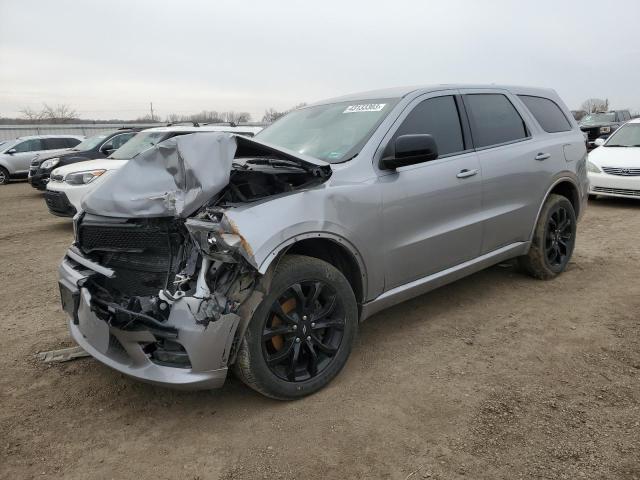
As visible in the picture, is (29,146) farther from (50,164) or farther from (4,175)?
(50,164)

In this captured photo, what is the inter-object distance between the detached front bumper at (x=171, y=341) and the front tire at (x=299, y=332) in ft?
0.51

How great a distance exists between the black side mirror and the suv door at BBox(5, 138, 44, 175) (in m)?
18.2

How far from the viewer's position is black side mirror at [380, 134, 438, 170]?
3.24 metres

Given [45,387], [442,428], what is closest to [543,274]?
[442,428]

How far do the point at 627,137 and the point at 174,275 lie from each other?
1049cm

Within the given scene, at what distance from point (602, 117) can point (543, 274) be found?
1890cm

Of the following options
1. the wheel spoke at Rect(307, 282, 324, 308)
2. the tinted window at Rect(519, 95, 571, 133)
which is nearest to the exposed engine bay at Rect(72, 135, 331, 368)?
the wheel spoke at Rect(307, 282, 324, 308)

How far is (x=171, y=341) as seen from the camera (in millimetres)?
2648

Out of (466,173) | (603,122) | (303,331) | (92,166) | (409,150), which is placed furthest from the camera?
(603,122)

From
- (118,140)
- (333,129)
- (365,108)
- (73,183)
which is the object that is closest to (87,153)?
(118,140)

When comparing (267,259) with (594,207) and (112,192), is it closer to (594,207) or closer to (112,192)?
(112,192)

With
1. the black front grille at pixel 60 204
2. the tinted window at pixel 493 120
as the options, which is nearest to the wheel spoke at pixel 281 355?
the tinted window at pixel 493 120

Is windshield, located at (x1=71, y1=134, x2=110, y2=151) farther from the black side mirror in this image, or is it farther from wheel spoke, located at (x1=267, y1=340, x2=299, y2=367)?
wheel spoke, located at (x1=267, y1=340, x2=299, y2=367)

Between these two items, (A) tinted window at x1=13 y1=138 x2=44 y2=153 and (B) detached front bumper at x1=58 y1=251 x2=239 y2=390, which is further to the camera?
(A) tinted window at x1=13 y1=138 x2=44 y2=153
